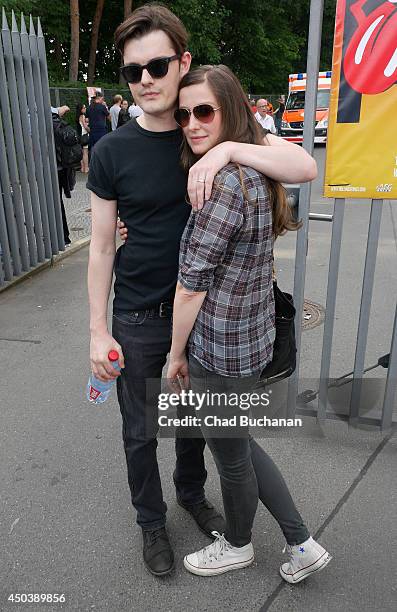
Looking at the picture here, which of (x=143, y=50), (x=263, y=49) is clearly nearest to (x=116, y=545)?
(x=143, y=50)

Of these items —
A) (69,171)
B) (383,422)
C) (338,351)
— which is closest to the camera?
(383,422)

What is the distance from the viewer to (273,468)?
7.12 feet

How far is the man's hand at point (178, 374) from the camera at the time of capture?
1.97m

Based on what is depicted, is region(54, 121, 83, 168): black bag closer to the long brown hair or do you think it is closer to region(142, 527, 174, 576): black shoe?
the long brown hair

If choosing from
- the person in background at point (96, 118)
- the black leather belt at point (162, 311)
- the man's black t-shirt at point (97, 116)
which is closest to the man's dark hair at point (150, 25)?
the black leather belt at point (162, 311)

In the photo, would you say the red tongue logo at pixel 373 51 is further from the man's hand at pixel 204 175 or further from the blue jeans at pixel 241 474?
the blue jeans at pixel 241 474

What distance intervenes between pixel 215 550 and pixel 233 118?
65.5 inches

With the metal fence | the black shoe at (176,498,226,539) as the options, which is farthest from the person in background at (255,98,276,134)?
the black shoe at (176,498,226,539)

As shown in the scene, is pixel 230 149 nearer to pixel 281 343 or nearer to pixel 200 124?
pixel 200 124

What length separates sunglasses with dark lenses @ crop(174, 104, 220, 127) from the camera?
1.71 meters

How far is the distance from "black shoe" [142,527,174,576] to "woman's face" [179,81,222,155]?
157cm

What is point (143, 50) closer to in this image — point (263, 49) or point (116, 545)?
point (116, 545)

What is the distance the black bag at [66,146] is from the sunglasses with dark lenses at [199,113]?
5.02 metres

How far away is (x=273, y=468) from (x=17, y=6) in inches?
749
